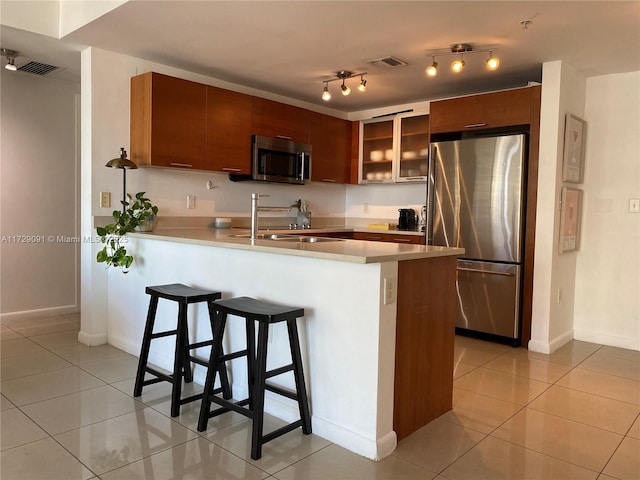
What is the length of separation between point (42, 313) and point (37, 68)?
2.23 meters

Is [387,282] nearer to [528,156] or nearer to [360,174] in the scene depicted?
[528,156]

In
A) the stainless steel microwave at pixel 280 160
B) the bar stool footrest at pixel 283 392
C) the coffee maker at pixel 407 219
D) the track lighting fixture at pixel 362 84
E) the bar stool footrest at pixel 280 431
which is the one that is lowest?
the bar stool footrest at pixel 280 431

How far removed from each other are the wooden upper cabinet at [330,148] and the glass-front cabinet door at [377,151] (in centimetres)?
18

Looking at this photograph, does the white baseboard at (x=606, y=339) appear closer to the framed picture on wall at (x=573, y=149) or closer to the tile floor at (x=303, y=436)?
the tile floor at (x=303, y=436)

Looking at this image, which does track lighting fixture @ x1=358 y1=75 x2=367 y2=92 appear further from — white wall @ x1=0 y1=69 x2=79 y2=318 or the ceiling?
white wall @ x1=0 y1=69 x2=79 y2=318

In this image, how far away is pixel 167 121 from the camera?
3760 mm

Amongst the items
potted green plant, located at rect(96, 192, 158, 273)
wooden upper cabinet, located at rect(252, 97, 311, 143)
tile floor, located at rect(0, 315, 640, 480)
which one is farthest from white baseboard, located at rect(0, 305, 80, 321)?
wooden upper cabinet, located at rect(252, 97, 311, 143)

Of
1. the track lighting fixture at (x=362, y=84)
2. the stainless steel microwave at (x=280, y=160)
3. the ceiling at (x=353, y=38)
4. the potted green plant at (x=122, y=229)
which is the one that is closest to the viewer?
the ceiling at (x=353, y=38)

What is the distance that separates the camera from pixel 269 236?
11.9 ft

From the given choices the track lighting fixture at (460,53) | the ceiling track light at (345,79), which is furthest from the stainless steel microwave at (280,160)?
the track lighting fixture at (460,53)

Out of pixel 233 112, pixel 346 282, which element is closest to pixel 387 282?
pixel 346 282

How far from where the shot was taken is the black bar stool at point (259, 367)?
6.81 ft

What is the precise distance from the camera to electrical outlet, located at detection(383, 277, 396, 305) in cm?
206

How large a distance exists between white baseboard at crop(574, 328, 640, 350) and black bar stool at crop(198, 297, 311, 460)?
303 centimetres
